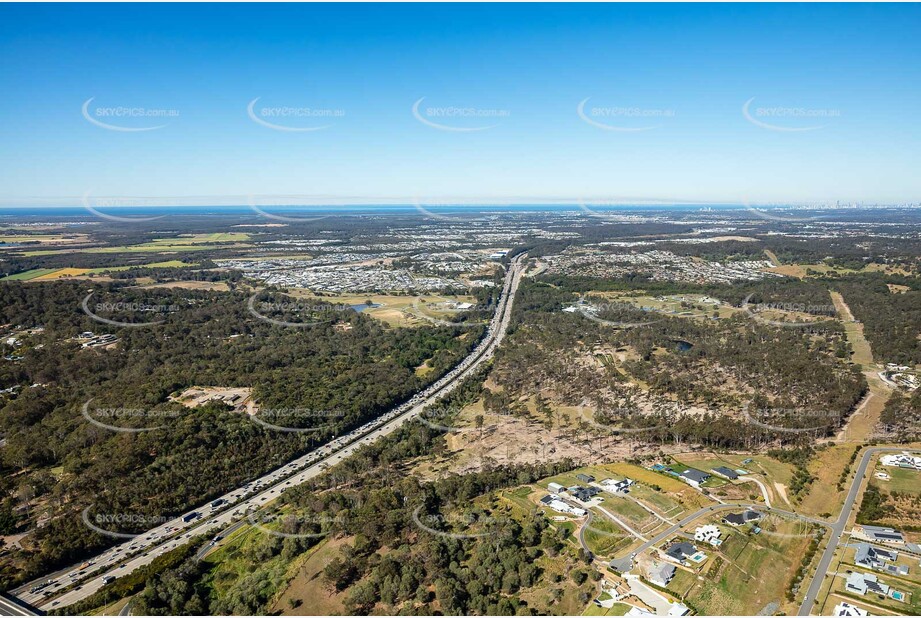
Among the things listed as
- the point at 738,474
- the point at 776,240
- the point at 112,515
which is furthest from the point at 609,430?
the point at 776,240

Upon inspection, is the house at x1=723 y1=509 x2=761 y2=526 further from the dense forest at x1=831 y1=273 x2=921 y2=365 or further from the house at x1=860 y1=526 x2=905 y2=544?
the dense forest at x1=831 y1=273 x2=921 y2=365

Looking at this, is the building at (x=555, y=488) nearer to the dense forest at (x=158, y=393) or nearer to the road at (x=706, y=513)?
the road at (x=706, y=513)

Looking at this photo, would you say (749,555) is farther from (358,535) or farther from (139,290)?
(139,290)

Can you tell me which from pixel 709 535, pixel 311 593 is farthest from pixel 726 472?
pixel 311 593

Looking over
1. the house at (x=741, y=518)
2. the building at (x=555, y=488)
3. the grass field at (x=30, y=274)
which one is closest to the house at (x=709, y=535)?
the house at (x=741, y=518)

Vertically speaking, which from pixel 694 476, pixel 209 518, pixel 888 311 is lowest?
pixel 209 518

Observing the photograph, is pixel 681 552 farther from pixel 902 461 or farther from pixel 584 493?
pixel 902 461
